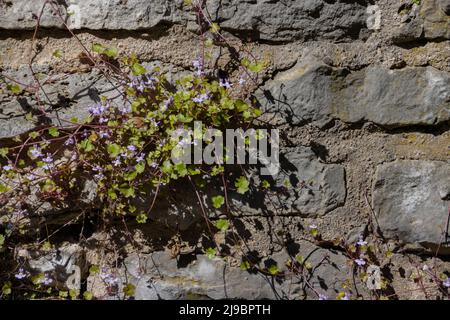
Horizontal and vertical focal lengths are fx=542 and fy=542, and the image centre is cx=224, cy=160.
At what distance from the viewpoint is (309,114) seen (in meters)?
1.64

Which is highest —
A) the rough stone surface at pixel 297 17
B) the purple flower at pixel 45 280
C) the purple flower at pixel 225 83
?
the rough stone surface at pixel 297 17

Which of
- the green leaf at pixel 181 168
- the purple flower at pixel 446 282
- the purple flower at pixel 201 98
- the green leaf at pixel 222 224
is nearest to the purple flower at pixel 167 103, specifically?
the purple flower at pixel 201 98

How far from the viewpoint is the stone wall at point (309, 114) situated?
5.34 feet

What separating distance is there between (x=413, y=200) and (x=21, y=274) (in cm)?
124

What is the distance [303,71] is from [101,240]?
83 cm

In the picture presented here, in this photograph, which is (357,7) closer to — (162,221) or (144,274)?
(162,221)

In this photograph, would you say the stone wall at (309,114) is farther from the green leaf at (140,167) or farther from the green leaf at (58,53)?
the green leaf at (140,167)

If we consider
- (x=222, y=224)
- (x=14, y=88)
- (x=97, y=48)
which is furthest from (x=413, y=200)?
(x=14, y=88)

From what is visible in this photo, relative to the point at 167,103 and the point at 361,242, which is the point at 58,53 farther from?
the point at 361,242

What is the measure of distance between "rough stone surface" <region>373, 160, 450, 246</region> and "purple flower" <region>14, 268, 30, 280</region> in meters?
1.12

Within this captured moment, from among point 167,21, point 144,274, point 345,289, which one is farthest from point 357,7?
point 144,274

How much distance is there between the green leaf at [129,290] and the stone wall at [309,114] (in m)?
0.03

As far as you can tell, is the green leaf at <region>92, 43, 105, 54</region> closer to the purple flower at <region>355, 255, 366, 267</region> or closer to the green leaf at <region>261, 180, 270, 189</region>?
the green leaf at <region>261, 180, 270, 189</region>
